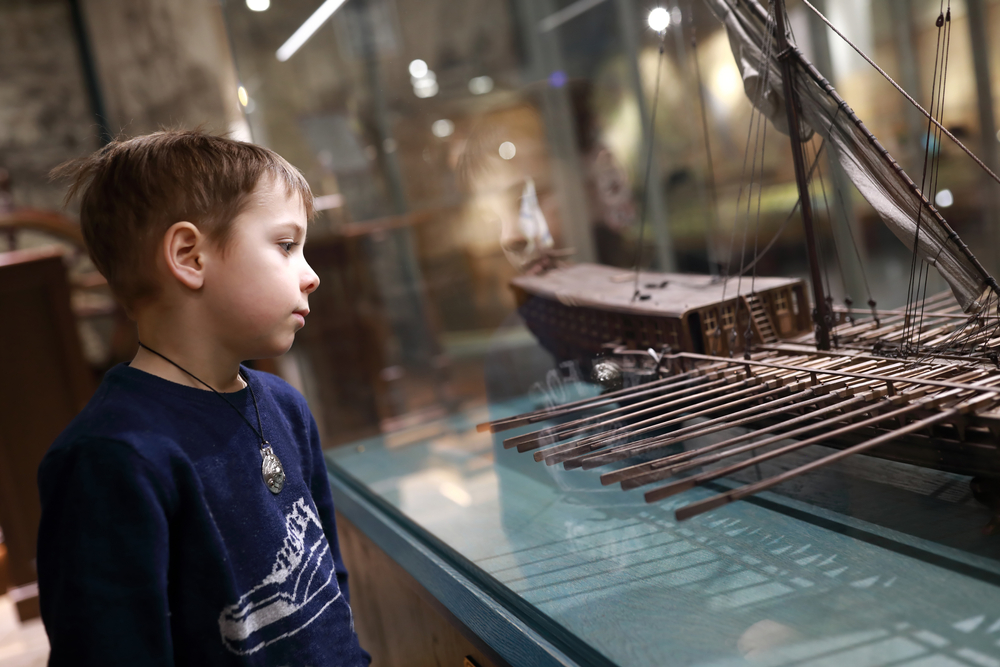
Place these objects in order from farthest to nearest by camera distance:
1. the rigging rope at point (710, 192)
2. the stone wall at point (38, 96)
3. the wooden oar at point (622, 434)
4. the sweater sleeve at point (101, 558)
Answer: the stone wall at point (38, 96) < the rigging rope at point (710, 192) < the wooden oar at point (622, 434) < the sweater sleeve at point (101, 558)

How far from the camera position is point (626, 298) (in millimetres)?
1185

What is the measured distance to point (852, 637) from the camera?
2.02 ft

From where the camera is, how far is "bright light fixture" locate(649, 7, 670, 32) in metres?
1.31

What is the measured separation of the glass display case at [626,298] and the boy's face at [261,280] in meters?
0.29

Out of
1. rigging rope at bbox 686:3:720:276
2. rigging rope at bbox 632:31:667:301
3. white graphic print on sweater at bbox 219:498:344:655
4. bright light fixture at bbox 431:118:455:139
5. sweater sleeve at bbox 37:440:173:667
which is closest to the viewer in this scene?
sweater sleeve at bbox 37:440:173:667

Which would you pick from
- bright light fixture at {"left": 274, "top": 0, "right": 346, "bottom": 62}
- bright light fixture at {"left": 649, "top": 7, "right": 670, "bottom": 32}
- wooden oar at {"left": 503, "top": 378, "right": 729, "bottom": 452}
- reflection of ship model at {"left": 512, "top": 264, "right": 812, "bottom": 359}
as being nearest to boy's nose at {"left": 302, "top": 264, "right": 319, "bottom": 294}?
wooden oar at {"left": 503, "top": 378, "right": 729, "bottom": 452}

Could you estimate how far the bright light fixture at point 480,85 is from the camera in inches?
68.6

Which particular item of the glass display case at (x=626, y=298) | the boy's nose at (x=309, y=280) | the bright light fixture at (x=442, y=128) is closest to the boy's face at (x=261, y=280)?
the boy's nose at (x=309, y=280)

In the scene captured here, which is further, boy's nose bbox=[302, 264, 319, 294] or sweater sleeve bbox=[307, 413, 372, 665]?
sweater sleeve bbox=[307, 413, 372, 665]

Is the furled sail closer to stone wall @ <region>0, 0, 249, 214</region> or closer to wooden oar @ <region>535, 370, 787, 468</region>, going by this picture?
wooden oar @ <region>535, 370, 787, 468</region>

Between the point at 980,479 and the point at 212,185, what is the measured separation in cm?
77

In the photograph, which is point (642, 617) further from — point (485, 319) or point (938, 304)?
point (485, 319)

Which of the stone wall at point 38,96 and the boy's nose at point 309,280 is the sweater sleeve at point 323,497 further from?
the stone wall at point 38,96

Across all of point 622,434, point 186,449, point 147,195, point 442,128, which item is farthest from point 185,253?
point 442,128
